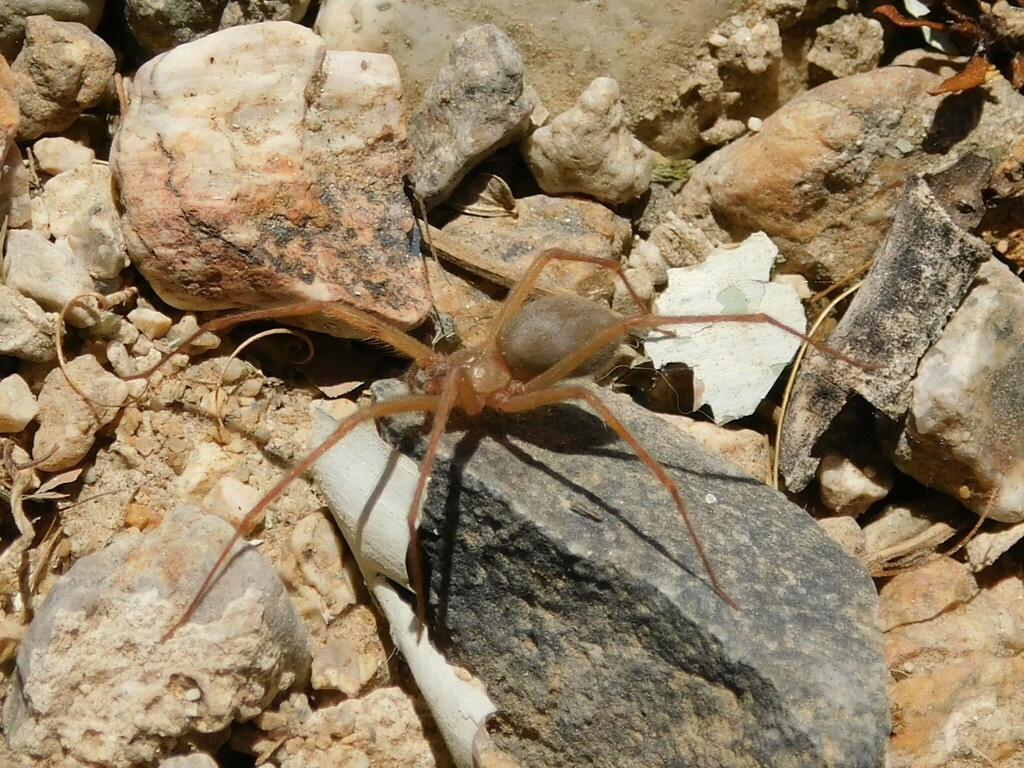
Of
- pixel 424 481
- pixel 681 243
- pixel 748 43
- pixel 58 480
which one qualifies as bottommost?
pixel 58 480

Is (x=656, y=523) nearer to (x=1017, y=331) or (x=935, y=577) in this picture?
(x=935, y=577)

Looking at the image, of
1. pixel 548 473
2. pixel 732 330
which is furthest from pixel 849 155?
pixel 548 473

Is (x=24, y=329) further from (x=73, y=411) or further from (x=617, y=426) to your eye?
(x=617, y=426)

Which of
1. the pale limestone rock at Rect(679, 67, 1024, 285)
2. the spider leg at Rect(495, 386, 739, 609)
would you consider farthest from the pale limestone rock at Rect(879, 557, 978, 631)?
the pale limestone rock at Rect(679, 67, 1024, 285)

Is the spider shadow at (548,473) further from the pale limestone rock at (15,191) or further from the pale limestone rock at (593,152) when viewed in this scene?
the pale limestone rock at (15,191)

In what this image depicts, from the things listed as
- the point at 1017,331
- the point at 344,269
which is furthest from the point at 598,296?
the point at 1017,331

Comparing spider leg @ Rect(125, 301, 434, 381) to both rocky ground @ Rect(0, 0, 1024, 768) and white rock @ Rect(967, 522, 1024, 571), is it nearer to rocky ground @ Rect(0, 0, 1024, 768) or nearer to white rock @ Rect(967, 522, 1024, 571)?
rocky ground @ Rect(0, 0, 1024, 768)
